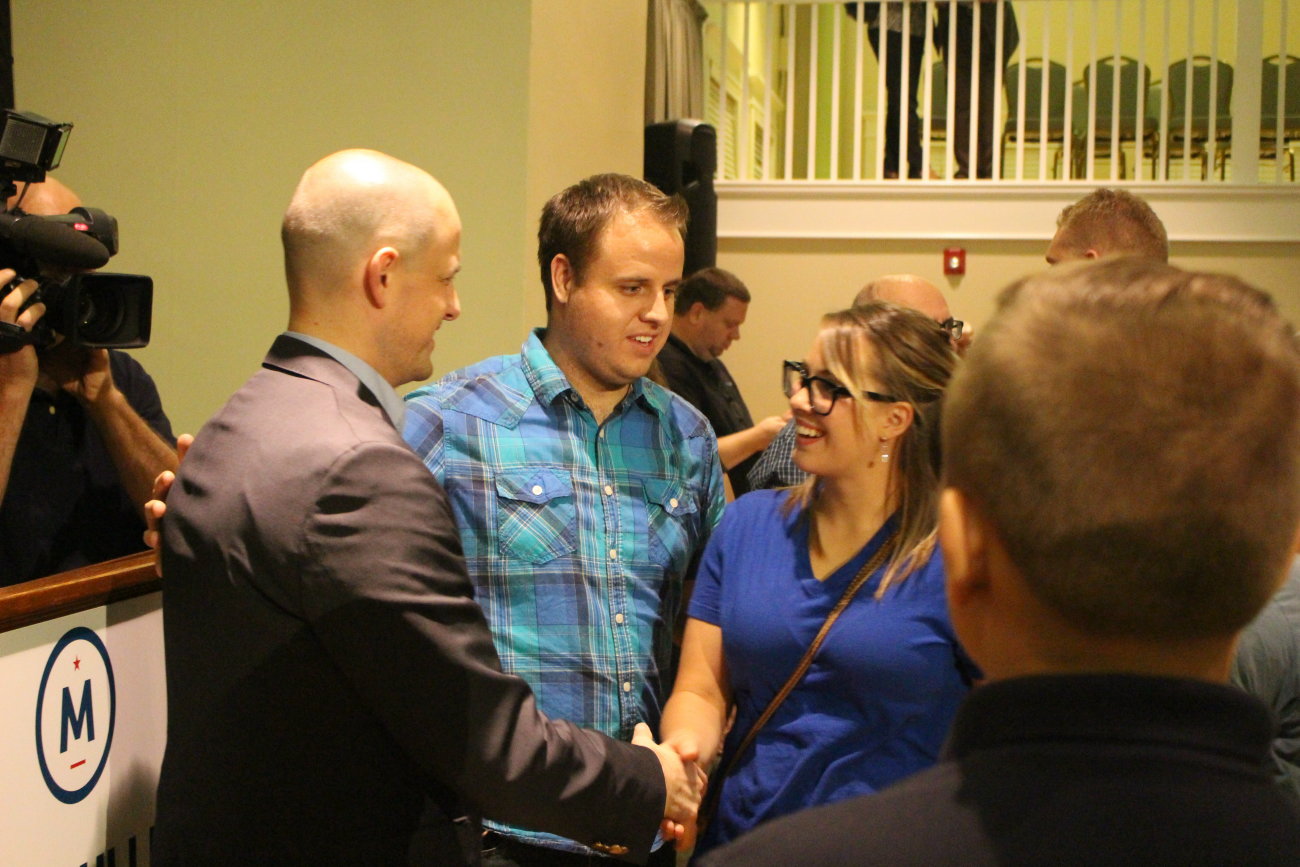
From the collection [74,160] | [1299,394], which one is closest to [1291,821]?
[1299,394]

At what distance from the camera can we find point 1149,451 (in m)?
0.58

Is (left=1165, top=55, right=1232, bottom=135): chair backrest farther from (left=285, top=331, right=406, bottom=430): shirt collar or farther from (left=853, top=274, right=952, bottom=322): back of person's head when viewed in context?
(left=285, top=331, right=406, bottom=430): shirt collar

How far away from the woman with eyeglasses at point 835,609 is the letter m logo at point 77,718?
0.77 meters

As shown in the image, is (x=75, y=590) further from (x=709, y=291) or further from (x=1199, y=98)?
(x=1199, y=98)

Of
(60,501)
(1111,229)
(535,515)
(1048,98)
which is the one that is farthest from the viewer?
(1048,98)

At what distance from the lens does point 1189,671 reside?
61cm

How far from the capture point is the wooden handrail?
1.46 metres

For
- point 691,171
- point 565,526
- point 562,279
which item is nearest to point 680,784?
point 565,526

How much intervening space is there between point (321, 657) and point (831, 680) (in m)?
0.68

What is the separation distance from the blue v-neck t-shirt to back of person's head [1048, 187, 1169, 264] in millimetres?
1074

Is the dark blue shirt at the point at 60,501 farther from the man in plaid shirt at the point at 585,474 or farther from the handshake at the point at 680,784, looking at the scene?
the handshake at the point at 680,784

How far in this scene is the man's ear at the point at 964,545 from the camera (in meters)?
0.65

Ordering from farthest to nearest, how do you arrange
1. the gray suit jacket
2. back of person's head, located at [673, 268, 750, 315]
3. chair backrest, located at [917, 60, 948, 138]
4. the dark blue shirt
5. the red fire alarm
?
chair backrest, located at [917, 60, 948, 138], the red fire alarm, back of person's head, located at [673, 268, 750, 315], the dark blue shirt, the gray suit jacket

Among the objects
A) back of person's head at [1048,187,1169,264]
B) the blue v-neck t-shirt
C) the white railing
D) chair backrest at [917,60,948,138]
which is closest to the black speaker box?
the white railing
